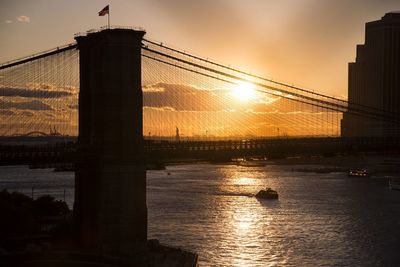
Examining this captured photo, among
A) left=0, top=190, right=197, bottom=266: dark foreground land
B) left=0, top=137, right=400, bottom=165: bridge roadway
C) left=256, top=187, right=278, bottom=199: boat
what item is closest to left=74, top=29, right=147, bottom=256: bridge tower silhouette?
left=0, top=190, right=197, bottom=266: dark foreground land

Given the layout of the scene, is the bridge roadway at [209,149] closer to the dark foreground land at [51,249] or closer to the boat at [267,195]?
the dark foreground land at [51,249]

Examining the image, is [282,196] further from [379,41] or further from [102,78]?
[379,41]

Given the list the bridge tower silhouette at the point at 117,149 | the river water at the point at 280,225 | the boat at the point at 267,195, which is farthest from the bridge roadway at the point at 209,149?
the boat at the point at 267,195

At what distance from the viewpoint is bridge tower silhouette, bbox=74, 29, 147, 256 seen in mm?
26609

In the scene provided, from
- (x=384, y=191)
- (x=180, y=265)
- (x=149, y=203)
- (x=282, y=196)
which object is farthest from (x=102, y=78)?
(x=384, y=191)

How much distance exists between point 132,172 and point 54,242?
19.1 feet

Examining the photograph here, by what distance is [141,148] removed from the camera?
27.6 metres

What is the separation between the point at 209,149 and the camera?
35375 mm

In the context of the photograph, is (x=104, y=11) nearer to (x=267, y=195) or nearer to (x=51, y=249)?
(x=51, y=249)

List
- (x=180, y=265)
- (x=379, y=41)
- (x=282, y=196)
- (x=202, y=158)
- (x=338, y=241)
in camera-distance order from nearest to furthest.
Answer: (x=180, y=265) < (x=202, y=158) < (x=338, y=241) < (x=282, y=196) < (x=379, y=41)

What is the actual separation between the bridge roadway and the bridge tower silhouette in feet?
6.19

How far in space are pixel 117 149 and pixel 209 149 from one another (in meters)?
9.01

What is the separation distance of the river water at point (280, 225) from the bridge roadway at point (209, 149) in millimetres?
4370

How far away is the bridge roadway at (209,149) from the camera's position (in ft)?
95.3
